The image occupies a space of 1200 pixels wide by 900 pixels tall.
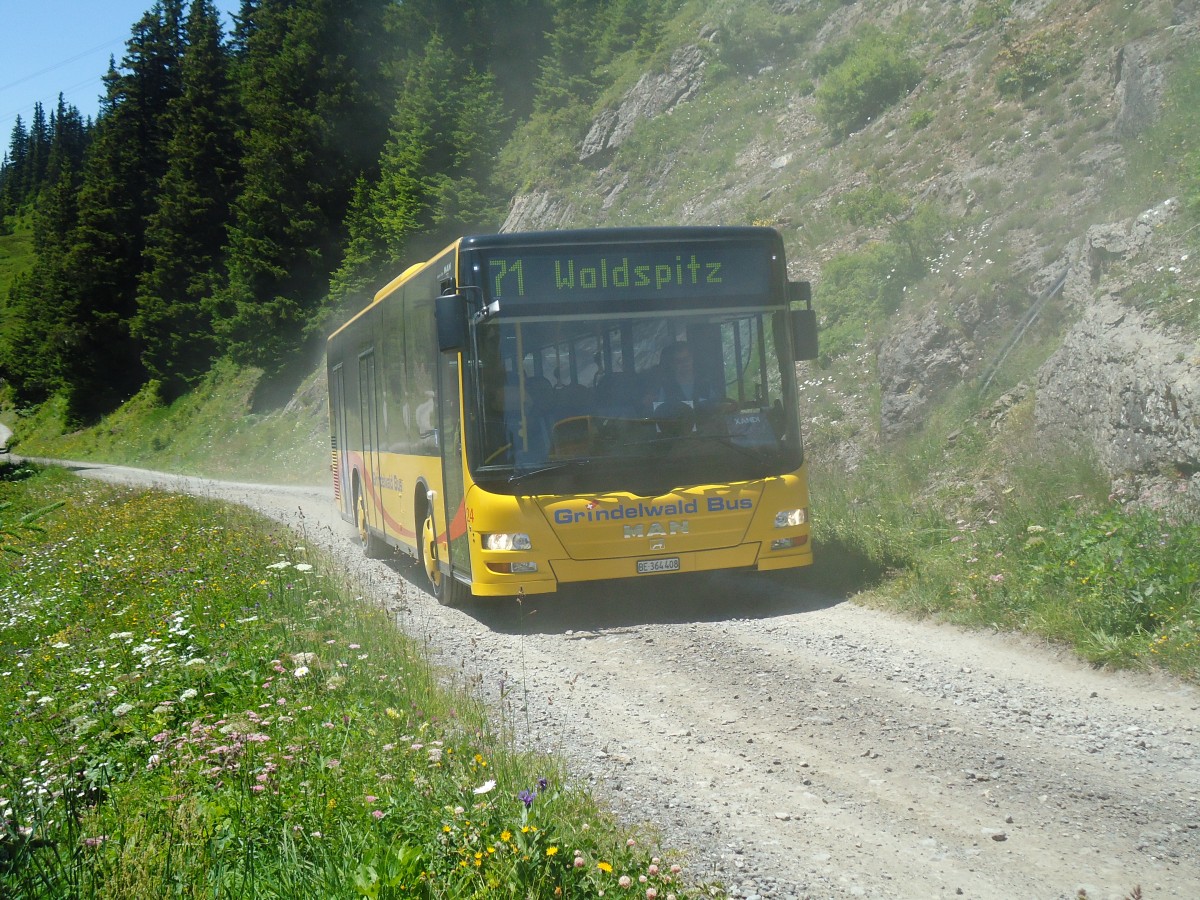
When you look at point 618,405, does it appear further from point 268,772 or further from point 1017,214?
point 1017,214

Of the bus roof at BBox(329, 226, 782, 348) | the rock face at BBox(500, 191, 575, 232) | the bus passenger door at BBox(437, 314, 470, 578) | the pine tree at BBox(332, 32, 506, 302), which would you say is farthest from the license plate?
→ the pine tree at BBox(332, 32, 506, 302)

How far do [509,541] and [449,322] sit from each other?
73.1 inches

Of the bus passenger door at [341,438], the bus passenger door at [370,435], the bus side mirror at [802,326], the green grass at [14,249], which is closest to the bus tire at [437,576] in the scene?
the bus passenger door at [370,435]

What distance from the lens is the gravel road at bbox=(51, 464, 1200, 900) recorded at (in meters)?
3.97

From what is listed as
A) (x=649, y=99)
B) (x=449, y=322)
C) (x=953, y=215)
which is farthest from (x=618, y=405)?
(x=649, y=99)

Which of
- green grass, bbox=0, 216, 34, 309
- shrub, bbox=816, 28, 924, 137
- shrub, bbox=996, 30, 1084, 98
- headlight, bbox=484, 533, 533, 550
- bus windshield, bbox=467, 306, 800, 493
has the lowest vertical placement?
headlight, bbox=484, 533, 533, 550

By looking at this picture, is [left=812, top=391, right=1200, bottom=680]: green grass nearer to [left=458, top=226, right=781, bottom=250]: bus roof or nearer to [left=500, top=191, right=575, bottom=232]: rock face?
[left=458, top=226, right=781, bottom=250]: bus roof

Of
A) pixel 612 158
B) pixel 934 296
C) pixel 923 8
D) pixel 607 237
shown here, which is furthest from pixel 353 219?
pixel 607 237

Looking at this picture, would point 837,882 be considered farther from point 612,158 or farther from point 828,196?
point 612,158

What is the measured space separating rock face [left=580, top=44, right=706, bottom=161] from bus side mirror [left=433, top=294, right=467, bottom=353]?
91.0ft

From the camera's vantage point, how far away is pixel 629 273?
9.11 metres

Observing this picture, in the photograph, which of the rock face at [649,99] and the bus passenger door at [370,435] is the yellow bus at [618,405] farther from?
the rock face at [649,99]

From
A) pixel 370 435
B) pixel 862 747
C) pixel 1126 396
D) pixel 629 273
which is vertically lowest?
pixel 862 747

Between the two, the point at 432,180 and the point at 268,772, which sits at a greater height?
the point at 432,180
